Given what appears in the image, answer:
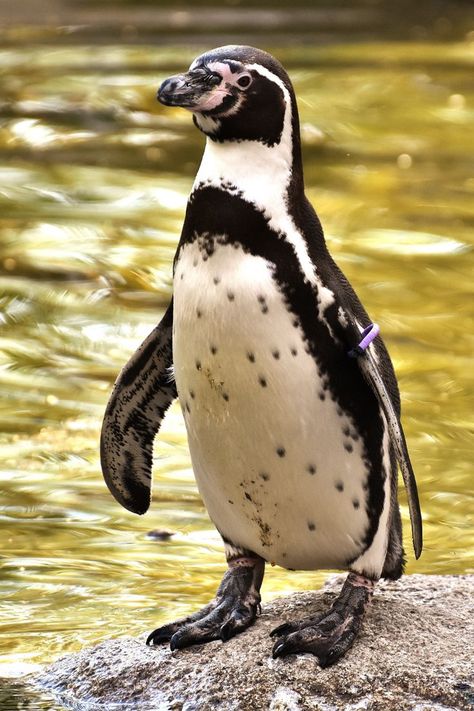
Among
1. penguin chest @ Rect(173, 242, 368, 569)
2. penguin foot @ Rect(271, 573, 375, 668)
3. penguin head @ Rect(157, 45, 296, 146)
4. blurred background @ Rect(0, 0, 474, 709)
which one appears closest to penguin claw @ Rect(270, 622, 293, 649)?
penguin foot @ Rect(271, 573, 375, 668)

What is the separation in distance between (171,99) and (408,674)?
3.89 ft

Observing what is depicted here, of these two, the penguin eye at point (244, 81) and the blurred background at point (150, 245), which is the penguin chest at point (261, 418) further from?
the blurred background at point (150, 245)

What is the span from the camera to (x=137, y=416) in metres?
3.63

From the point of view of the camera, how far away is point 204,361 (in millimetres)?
3184

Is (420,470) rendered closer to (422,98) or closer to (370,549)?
(370,549)

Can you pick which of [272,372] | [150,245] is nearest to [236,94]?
[272,372]

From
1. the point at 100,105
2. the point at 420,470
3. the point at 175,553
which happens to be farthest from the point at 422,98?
the point at 175,553

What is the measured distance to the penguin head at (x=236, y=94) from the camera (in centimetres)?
308

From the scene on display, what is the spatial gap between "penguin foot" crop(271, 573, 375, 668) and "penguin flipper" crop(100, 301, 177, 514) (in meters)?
0.54

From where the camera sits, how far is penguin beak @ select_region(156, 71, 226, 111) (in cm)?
305

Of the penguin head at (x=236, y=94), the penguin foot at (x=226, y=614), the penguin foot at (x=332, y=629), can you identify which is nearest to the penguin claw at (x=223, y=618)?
the penguin foot at (x=226, y=614)

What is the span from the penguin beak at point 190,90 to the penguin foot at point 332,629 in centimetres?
104

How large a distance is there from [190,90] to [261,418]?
64 cm

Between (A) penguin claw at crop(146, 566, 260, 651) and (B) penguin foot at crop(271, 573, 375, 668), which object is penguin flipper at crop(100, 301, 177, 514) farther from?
(B) penguin foot at crop(271, 573, 375, 668)
